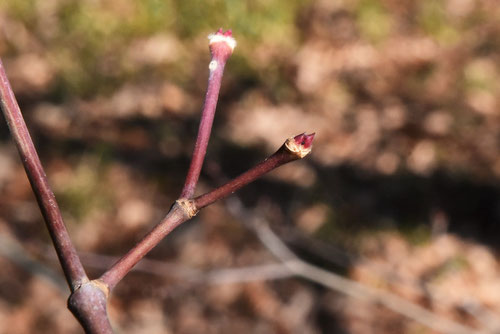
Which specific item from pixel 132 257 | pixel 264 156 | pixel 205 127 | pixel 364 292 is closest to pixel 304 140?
pixel 205 127

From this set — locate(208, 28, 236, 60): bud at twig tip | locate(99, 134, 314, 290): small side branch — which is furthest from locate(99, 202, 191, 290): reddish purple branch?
locate(208, 28, 236, 60): bud at twig tip

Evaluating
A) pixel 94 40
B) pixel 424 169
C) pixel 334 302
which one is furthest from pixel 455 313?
pixel 94 40

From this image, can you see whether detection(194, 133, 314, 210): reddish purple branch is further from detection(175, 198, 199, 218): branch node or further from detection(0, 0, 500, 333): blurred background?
detection(0, 0, 500, 333): blurred background

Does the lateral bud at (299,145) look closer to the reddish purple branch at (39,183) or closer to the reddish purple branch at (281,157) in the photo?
the reddish purple branch at (281,157)

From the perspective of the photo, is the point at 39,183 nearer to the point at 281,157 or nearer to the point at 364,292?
the point at 281,157

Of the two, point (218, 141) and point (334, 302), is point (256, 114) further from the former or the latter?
point (334, 302)

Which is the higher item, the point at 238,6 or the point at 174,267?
the point at 238,6

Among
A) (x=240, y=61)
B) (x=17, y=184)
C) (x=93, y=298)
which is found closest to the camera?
(x=93, y=298)
